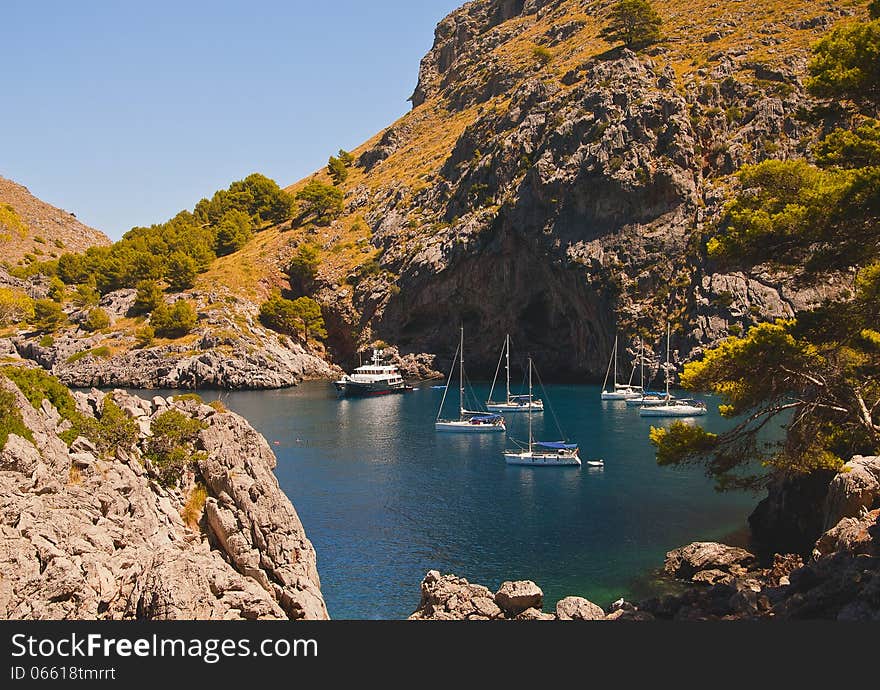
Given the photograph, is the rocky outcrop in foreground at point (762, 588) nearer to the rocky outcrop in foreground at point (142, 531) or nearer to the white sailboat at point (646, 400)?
the rocky outcrop in foreground at point (142, 531)

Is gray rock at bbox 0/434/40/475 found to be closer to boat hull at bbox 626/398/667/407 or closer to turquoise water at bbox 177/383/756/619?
turquoise water at bbox 177/383/756/619

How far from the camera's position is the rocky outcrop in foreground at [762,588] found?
838 inches

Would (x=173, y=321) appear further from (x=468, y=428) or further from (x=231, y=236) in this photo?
(x=468, y=428)

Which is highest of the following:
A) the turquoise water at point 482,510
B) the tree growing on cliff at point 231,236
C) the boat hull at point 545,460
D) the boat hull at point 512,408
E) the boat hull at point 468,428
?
the tree growing on cliff at point 231,236

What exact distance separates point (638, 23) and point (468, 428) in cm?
10608

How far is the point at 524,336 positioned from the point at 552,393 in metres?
26.2

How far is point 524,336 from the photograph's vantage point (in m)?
141

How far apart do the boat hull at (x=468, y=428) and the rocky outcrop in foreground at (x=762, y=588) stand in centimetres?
4614

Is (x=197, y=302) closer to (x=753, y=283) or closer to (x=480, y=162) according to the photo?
(x=480, y=162)

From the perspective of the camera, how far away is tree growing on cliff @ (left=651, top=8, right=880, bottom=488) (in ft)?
71.1

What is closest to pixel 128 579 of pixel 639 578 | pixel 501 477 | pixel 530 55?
pixel 639 578

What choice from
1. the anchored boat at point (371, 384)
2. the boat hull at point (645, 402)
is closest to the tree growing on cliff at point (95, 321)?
the anchored boat at point (371, 384)

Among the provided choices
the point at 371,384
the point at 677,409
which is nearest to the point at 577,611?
the point at 677,409

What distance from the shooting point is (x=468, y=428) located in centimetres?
8512
